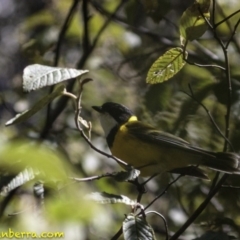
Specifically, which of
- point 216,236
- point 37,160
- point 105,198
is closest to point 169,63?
point 105,198

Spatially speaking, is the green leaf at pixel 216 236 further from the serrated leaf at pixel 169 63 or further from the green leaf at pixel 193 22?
the green leaf at pixel 193 22

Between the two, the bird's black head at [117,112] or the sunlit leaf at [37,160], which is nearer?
the sunlit leaf at [37,160]

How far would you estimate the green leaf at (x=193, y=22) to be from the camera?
184 centimetres

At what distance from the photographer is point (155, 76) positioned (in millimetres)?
1977

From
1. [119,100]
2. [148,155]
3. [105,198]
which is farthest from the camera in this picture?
[119,100]

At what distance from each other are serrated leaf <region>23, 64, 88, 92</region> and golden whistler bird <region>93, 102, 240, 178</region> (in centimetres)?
85

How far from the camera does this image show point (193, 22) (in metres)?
1.86

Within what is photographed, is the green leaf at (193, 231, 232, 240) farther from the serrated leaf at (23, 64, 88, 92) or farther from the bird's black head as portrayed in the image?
the bird's black head

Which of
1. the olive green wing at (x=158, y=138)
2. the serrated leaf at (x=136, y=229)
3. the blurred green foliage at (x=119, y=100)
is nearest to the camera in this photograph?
the serrated leaf at (x=136, y=229)

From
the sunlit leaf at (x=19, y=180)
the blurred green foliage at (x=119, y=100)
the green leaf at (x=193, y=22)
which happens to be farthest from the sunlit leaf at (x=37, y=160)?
the green leaf at (x=193, y=22)

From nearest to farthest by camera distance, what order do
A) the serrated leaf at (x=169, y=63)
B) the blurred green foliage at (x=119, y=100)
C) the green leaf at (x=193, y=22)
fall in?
the green leaf at (x=193, y=22) < the serrated leaf at (x=169, y=63) < the blurred green foliage at (x=119, y=100)

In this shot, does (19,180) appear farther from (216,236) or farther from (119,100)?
(119,100)

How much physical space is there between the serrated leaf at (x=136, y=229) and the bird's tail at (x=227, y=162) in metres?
0.60

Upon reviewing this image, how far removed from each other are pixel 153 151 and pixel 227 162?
0.57 meters
